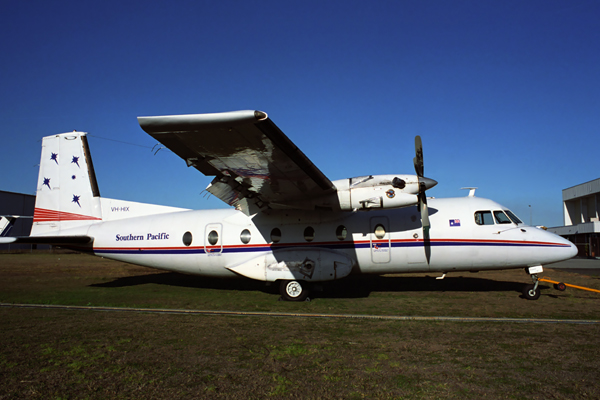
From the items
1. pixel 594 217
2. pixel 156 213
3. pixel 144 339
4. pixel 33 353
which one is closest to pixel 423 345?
pixel 144 339

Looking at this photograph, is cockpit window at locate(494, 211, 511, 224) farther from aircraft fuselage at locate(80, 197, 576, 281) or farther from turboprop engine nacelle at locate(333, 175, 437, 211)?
turboprop engine nacelle at locate(333, 175, 437, 211)

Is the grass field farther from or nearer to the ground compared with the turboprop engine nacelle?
nearer to the ground

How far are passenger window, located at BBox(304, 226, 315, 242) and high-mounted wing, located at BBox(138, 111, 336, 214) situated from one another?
93cm

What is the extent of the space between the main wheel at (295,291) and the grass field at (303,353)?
75 centimetres

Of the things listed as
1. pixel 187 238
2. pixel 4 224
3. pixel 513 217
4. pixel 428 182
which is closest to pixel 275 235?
pixel 187 238

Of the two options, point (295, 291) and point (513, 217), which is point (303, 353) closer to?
point (295, 291)

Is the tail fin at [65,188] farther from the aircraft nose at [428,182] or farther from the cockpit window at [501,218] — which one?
the cockpit window at [501,218]

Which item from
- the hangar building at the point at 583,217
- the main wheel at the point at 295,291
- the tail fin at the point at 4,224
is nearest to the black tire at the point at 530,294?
the main wheel at the point at 295,291

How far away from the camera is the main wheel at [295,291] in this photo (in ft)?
34.4

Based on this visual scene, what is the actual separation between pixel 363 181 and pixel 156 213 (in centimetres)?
758

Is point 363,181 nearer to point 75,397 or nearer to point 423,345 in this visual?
point 423,345

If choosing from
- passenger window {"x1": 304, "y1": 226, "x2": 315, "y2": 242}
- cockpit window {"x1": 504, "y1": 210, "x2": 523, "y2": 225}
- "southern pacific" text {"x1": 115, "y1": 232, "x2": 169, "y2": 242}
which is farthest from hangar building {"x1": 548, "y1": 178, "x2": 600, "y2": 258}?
"southern pacific" text {"x1": 115, "y1": 232, "x2": 169, "y2": 242}

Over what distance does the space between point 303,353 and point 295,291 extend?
17.4 feet

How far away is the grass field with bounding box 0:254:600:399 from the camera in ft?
12.9
